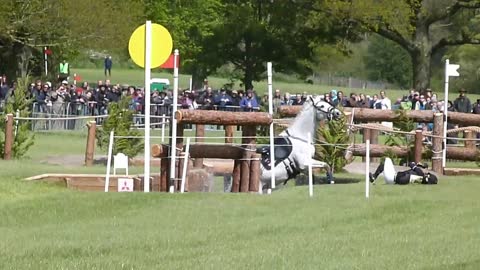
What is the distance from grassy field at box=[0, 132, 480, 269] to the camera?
423 inches

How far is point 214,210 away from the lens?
50.4ft

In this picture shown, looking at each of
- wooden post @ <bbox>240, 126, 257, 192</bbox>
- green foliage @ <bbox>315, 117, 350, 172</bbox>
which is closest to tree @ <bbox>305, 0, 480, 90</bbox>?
green foliage @ <bbox>315, 117, 350, 172</bbox>

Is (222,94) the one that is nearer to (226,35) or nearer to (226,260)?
(226,35)

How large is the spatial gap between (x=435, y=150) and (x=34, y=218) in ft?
38.6

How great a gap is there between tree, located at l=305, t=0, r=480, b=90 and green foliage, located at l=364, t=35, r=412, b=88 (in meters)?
48.3

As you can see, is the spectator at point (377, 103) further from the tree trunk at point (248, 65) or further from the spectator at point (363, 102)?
the tree trunk at point (248, 65)

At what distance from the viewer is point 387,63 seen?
10312 cm

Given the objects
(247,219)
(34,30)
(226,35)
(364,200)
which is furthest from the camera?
(226,35)

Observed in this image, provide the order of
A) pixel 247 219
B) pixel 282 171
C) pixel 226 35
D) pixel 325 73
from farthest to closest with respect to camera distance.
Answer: pixel 325 73, pixel 226 35, pixel 282 171, pixel 247 219

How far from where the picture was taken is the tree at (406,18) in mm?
48906

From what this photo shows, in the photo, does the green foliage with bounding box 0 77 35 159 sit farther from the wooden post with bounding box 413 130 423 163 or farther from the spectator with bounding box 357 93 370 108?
the spectator with bounding box 357 93 370 108

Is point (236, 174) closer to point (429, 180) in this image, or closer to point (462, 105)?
point (429, 180)

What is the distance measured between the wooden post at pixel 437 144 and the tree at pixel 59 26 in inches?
1018

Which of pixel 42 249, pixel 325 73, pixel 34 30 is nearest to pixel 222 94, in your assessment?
pixel 34 30
